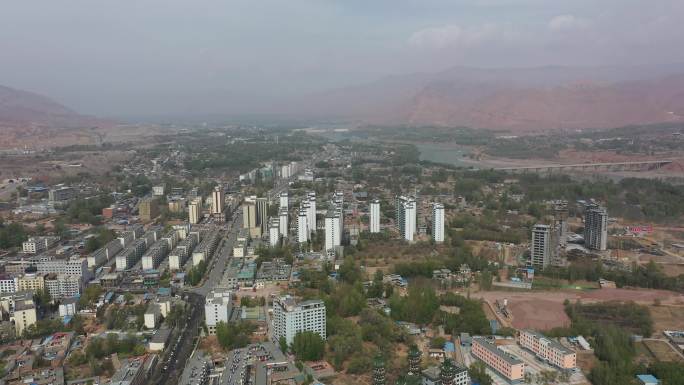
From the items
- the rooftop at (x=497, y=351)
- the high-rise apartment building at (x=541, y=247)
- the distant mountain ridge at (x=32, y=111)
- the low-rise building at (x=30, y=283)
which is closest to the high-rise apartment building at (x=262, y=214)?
the low-rise building at (x=30, y=283)

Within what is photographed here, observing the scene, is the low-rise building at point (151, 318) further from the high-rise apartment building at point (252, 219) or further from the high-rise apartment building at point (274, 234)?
the high-rise apartment building at point (252, 219)

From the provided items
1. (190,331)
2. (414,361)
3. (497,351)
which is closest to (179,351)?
(190,331)

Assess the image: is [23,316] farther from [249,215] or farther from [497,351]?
[497,351]

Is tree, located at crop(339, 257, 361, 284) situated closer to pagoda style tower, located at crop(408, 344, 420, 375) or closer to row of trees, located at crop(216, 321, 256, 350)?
row of trees, located at crop(216, 321, 256, 350)

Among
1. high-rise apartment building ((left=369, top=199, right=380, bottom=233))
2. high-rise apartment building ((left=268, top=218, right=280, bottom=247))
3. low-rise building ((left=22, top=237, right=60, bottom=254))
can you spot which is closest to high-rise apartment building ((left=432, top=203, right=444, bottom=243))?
high-rise apartment building ((left=369, top=199, right=380, bottom=233))

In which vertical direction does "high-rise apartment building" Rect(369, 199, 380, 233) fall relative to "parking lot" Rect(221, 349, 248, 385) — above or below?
above

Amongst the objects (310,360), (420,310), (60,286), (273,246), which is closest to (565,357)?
(420,310)

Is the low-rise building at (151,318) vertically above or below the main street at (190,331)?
above

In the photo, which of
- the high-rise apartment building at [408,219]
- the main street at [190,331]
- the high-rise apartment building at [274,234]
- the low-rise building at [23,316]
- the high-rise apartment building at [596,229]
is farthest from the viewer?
the high-rise apartment building at [408,219]
